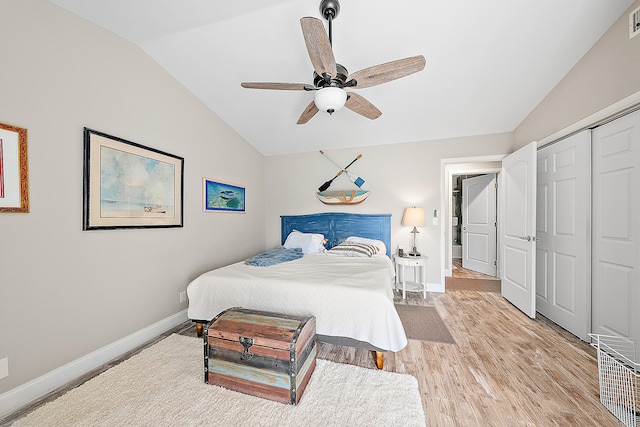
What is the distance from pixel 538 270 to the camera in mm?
2879

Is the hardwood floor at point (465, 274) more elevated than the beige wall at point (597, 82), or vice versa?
the beige wall at point (597, 82)

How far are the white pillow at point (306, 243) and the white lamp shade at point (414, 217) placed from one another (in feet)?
4.33

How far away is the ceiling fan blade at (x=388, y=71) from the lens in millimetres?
1538

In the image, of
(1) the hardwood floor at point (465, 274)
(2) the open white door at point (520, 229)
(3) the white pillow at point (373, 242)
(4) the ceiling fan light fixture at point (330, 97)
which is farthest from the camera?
(1) the hardwood floor at point (465, 274)

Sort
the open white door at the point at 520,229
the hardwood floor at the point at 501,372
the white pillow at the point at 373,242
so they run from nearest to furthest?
the hardwood floor at the point at 501,372 → the open white door at the point at 520,229 → the white pillow at the point at 373,242

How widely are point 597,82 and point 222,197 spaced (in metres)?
4.14

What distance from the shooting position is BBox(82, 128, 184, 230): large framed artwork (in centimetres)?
190

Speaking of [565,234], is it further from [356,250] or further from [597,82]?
[356,250]

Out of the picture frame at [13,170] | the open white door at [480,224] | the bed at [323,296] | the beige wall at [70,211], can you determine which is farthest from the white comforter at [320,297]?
the open white door at [480,224]

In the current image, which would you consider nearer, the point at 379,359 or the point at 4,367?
the point at 4,367

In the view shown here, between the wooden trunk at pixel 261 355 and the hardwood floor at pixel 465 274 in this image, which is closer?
the wooden trunk at pixel 261 355

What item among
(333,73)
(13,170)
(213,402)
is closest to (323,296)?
(213,402)

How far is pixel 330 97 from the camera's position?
167cm

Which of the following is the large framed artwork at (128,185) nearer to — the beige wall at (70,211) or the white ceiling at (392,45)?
the beige wall at (70,211)
